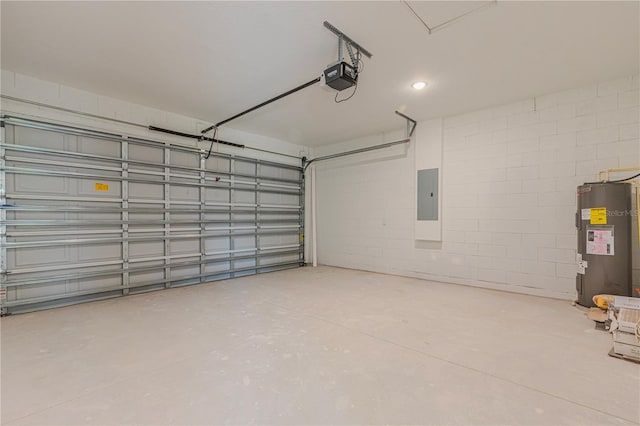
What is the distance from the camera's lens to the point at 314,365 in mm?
2064

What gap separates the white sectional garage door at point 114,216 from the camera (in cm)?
336

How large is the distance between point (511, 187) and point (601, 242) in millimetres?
1258

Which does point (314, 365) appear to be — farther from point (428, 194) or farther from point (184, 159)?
point (184, 159)

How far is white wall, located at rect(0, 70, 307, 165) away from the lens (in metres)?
3.33

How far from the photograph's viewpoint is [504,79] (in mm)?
3461

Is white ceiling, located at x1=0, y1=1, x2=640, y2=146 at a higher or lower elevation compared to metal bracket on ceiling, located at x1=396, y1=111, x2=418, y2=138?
higher

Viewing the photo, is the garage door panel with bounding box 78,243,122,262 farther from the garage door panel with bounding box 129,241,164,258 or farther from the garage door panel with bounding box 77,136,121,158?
the garage door panel with bounding box 77,136,121,158

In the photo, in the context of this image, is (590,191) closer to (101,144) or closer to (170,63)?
(170,63)

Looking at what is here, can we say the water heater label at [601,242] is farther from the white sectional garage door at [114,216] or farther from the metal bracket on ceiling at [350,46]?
the white sectional garage door at [114,216]

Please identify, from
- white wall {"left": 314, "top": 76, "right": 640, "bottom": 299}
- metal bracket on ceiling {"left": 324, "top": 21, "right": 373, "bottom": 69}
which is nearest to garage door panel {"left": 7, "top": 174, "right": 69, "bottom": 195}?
metal bracket on ceiling {"left": 324, "top": 21, "right": 373, "bottom": 69}

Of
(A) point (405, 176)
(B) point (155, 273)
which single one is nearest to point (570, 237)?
(A) point (405, 176)

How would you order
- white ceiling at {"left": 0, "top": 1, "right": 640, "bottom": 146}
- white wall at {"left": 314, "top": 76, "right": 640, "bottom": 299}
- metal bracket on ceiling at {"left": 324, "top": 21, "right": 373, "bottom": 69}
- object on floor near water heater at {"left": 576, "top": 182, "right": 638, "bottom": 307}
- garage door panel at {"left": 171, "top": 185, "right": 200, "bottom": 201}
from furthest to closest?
garage door panel at {"left": 171, "top": 185, "right": 200, "bottom": 201} < white wall at {"left": 314, "top": 76, "right": 640, "bottom": 299} < object on floor near water heater at {"left": 576, "top": 182, "right": 638, "bottom": 307} < metal bracket on ceiling at {"left": 324, "top": 21, "right": 373, "bottom": 69} < white ceiling at {"left": 0, "top": 1, "right": 640, "bottom": 146}

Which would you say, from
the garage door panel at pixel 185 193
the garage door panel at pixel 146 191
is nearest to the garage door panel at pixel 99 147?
the garage door panel at pixel 146 191

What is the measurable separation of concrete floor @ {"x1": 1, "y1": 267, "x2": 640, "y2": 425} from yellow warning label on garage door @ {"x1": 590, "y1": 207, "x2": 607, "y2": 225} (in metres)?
1.07
